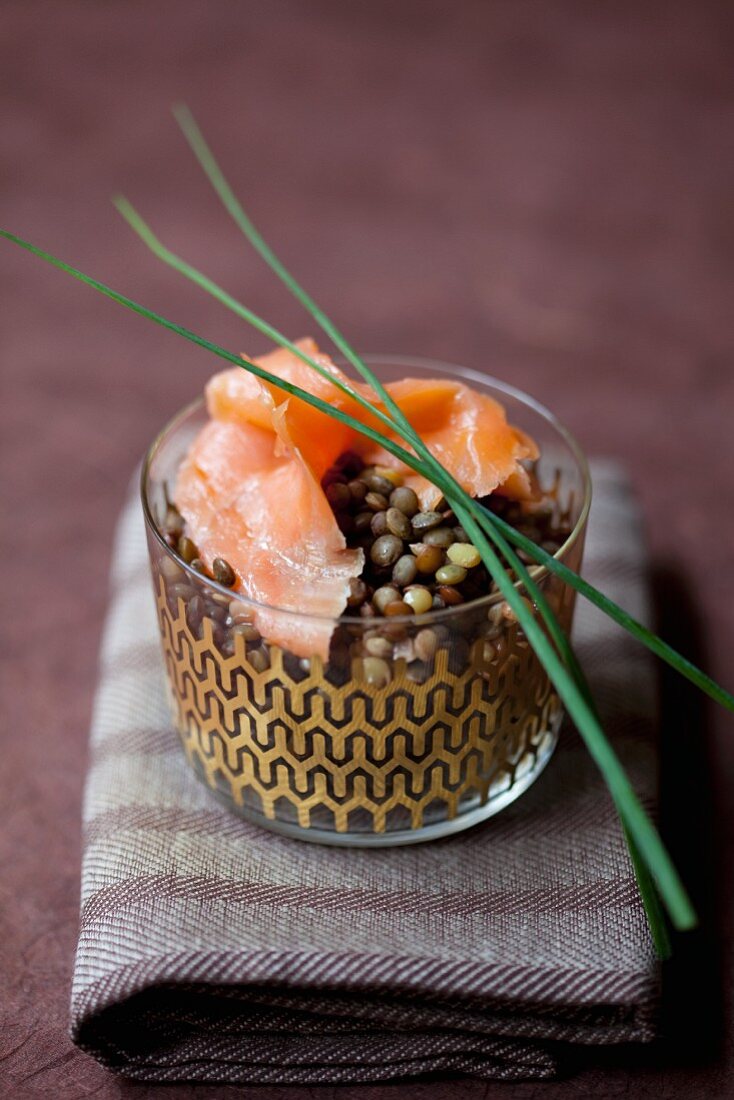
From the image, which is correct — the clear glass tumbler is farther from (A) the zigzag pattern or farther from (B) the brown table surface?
(B) the brown table surface

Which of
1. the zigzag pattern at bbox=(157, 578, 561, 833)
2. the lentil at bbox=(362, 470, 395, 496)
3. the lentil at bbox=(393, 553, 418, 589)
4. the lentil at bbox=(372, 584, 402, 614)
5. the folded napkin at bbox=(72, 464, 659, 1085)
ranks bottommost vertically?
the folded napkin at bbox=(72, 464, 659, 1085)

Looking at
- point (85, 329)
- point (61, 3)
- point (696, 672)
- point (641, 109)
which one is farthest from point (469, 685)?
point (61, 3)

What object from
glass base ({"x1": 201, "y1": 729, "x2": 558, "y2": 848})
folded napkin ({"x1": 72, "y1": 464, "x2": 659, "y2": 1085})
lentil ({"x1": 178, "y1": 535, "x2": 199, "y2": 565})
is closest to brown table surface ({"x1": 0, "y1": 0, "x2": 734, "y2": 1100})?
folded napkin ({"x1": 72, "y1": 464, "x2": 659, "y2": 1085})

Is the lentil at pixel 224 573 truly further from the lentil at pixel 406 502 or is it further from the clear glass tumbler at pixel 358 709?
the lentil at pixel 406 502

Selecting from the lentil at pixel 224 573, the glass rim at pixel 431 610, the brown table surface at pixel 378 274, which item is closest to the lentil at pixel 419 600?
the glass rim at pixel 431 610

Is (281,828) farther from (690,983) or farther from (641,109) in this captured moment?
(641,109)

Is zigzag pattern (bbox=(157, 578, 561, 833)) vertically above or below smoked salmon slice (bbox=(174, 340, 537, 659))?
below

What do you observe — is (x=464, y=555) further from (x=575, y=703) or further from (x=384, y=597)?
(x=575, y=703)
